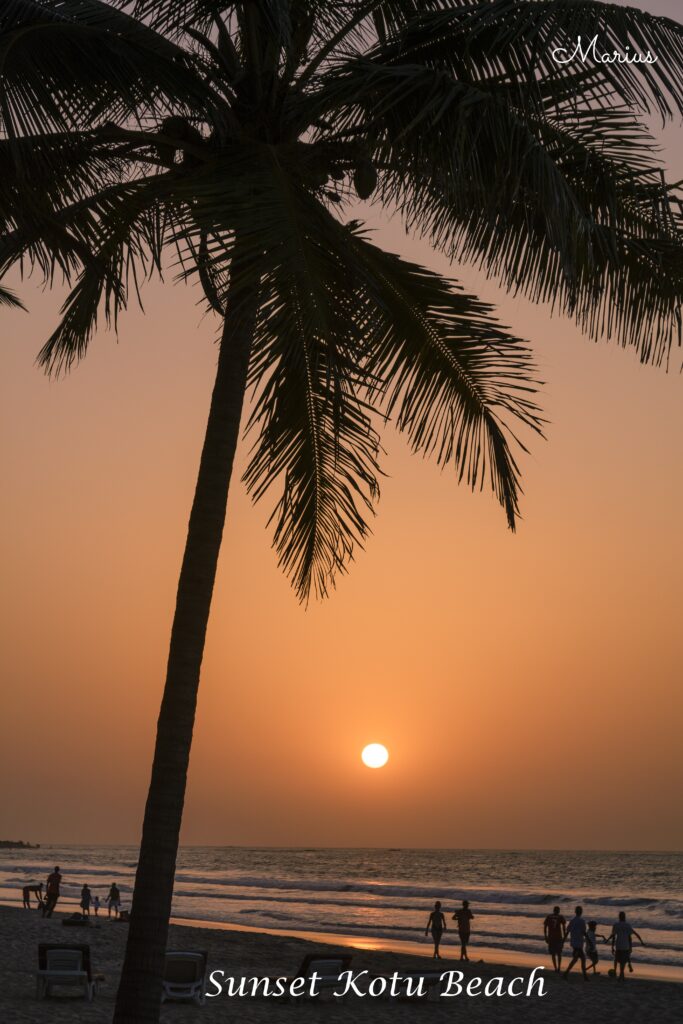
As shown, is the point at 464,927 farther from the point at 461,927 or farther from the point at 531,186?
the point at 531,186

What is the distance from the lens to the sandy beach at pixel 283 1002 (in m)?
13.7

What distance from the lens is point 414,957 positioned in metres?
23.2

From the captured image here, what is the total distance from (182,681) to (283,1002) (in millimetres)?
10979

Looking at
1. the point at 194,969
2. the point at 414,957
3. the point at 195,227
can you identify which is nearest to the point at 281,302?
the point at 195,227

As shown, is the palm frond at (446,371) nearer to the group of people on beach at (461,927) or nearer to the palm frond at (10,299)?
the palm frond at (10,299)

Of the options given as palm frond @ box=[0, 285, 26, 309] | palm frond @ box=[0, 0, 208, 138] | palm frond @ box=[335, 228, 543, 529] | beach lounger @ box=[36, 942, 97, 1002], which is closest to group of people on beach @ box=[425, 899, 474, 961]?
beach lounger @ box=[36, 942, 97, 1002]

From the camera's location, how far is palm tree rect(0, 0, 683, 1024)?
19.1 feet

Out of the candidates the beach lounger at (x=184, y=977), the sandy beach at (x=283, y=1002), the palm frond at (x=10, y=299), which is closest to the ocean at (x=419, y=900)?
the sandy beach at (x=283, y=1002)

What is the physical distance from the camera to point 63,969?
46.7 ft

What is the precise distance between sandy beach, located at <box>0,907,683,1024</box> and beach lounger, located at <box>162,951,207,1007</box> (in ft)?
0.55

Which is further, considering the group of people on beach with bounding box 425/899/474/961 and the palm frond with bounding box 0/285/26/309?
the group of people on beach with bounding box 425/899/474/961

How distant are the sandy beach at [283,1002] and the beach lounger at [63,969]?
19 centimetres

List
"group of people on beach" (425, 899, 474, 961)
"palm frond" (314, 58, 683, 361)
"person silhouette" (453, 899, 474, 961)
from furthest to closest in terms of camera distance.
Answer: "group of people on beach" (425, 899, 474, 961), "person silhouette" (453, 899, 474, 961), "palm frond" (314, 58, 683, 361)

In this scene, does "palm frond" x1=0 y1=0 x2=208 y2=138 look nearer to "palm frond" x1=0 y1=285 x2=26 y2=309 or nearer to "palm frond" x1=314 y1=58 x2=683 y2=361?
"palm frond" x1=314 y1=58 x2=683 y2=361
